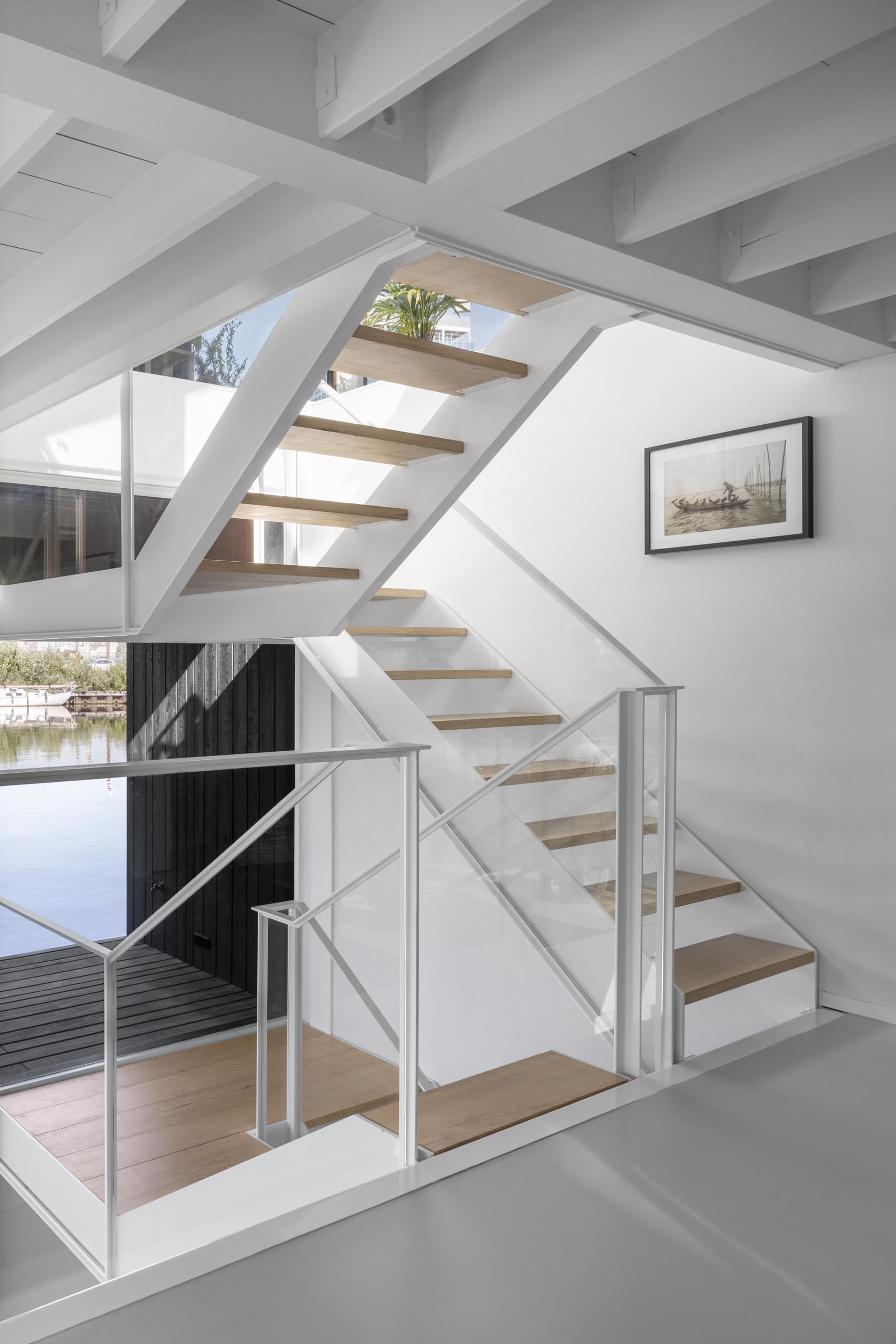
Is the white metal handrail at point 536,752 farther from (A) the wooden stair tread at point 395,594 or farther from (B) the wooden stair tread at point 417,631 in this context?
(A) the wooden stair tread at point 395,594

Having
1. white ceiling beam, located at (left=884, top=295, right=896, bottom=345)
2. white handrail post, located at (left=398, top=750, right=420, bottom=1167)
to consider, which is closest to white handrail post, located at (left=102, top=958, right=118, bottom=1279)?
white handrail post, located at (left=398, top=750, right=420, bottom=1167)

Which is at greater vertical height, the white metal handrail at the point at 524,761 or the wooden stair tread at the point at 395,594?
the wooden stair tread at the point at 395,594

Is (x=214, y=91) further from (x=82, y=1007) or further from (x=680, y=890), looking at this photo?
(x=680, y=890)

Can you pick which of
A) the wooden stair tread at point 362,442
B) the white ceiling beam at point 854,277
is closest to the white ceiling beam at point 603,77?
the wooden stair tread at point 362,442

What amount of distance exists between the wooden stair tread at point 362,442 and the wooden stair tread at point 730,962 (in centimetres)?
189

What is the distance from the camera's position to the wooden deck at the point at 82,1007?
1.86 metres

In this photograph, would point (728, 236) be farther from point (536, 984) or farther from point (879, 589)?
A: point (536, 984)

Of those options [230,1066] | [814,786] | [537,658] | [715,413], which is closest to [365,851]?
[230,1066]

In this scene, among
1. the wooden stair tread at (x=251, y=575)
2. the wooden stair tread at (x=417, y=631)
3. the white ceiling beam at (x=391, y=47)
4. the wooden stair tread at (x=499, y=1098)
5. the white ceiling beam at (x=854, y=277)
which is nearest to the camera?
the white ceiling beam at (x=391, y=47)

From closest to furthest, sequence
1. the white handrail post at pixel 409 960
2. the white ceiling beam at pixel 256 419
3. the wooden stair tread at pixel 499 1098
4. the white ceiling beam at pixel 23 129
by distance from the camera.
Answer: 1. the white ceiling beam at pixel 23 129
2. the white handrail post at pixel 409 960
3. the wooden stair tread at pixel 499 1098
4. the white ceiling beam at pixel 256 419

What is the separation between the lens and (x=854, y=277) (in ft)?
10.1

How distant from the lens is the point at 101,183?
263 centimetres

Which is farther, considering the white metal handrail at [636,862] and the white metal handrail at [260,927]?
the white metal handrail at [636,862]

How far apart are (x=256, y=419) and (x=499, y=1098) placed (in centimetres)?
199
